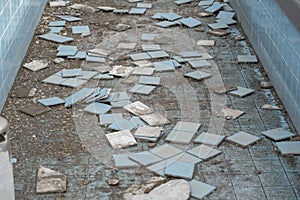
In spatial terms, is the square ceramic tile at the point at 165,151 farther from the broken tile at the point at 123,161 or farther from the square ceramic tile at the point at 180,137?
the broken tile at the point at 123,161

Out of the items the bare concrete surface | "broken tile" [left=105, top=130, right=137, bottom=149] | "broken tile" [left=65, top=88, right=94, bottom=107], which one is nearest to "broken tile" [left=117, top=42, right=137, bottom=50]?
the bare concrete surface

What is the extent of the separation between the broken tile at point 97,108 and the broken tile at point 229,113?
2.99 ft

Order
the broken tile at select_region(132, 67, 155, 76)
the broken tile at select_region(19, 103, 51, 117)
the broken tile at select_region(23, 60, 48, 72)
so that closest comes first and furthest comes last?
the broken tile at select_region(19, 103, 51, 117) < the broken tile at select_region(132, 67, 155, 76) < the broken tile at select_region(23, 60, 48, 72)

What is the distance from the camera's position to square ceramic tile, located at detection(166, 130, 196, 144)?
197 inches

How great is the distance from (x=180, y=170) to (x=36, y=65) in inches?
90.4

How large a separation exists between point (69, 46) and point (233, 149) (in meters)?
2.51

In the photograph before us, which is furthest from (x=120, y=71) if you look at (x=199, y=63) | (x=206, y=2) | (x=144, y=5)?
(x=206, y=2)

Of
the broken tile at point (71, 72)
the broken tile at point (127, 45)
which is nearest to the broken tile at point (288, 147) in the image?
the broken tile at point (71, 72)

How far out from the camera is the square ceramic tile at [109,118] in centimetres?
529

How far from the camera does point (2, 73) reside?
5.45 metres

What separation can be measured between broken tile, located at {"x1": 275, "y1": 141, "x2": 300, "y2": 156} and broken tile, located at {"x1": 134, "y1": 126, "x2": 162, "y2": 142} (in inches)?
35.0

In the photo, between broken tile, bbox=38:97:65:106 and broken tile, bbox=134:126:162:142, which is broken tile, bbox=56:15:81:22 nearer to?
broken tile, bbox=38:97:65:106

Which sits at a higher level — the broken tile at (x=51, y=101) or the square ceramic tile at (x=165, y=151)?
the square ceramic tile at (x=165, y=151)

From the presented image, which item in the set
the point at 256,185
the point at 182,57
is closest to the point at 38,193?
the point at 256,185
